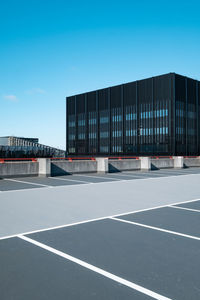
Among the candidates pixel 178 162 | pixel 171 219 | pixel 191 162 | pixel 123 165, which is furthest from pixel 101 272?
pixel 191 162

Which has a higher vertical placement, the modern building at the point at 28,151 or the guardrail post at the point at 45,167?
the modern building at the point at 28,151

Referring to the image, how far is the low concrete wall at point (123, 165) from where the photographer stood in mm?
23297

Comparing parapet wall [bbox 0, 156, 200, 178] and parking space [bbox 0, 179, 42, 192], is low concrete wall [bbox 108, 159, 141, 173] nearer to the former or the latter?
parapet wall [bbox 0, 156, 200, 178]

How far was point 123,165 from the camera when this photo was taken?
24.2 meters

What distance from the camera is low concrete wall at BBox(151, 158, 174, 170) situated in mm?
26750

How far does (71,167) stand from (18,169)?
4151 millimetres

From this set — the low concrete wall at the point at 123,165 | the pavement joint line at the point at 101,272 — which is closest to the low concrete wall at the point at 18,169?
the low concrete wall at the point at 123,165

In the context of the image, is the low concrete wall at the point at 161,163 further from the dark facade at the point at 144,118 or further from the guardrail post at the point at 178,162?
the dark facade at the point at 144,118

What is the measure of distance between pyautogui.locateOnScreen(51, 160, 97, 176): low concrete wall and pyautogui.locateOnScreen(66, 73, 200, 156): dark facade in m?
49.2

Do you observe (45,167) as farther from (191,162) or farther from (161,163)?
(191,162)

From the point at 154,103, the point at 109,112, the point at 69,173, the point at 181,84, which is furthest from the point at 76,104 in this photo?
the point at 69,173

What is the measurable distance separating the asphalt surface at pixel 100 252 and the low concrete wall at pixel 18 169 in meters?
9.67

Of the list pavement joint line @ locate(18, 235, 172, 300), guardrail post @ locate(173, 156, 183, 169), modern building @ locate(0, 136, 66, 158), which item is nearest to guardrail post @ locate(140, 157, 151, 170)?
guardrail post @ locate(173, 156, 183, 169)

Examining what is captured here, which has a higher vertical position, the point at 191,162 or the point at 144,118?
the point at 144,118
